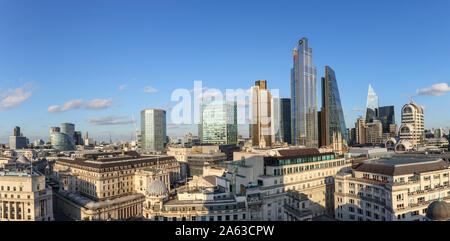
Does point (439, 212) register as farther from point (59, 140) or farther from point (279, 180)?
point (59, 140)

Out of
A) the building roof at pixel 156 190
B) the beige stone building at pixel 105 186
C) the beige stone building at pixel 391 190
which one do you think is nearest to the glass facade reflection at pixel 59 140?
the beige stone building at pixel 105 186

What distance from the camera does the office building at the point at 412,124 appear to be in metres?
133

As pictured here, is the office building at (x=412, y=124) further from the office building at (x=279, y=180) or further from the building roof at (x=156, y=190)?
the building roof at (x=156, y=190)

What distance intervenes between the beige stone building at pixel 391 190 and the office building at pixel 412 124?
86.6 metres

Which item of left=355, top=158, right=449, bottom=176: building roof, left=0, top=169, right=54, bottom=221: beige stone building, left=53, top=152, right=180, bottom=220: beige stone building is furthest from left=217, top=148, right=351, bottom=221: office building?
left=0, top=169, right=54, bottom=221: beige stone building

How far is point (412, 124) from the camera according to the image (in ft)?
454

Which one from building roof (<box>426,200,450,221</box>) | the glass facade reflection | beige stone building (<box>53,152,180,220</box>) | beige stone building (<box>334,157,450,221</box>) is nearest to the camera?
building roof (<box>426,200,450,221</box>)

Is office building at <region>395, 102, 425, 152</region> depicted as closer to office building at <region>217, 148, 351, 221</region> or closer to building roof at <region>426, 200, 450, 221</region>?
office building at <region>217, 148, 351, 221</region>

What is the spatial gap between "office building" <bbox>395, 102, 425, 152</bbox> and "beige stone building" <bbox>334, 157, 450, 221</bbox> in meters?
86.6

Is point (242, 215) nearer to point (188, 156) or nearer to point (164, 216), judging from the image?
point (164, 216)

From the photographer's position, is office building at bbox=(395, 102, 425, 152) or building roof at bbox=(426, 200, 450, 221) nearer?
building roof at bbox=(426, 200, 450, 221)

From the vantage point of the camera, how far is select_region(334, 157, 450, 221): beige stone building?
45938mm
